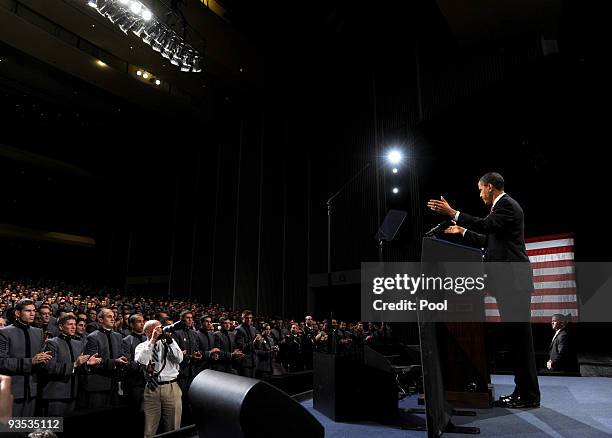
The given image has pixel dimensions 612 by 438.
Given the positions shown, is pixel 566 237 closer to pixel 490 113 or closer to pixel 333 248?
pixel 490 113

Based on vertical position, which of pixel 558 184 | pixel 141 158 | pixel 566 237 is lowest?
pixel 566 237

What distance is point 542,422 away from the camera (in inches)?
84.0

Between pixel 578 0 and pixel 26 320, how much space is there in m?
8.88

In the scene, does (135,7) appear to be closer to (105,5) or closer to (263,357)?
(105,5)

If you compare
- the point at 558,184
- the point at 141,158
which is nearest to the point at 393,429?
the point at 558,184

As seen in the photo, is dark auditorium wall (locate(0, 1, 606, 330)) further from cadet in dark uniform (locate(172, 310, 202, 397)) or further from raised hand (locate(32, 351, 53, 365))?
raised hand (locate(32, 351, 53, 365))

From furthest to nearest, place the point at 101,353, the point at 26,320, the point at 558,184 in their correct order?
the point at 558,184 < the point at 101,353 < the point at 26,320

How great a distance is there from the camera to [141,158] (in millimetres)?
22500

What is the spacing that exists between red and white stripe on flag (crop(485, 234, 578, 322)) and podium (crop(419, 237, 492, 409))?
599cm

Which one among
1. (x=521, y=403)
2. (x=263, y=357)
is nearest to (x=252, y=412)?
(x=521, y=403)

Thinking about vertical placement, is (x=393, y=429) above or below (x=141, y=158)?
below

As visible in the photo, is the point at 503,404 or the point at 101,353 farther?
the point at 101,353

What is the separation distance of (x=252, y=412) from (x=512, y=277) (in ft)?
6.34

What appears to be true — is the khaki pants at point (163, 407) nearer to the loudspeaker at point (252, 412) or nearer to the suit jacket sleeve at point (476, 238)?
the suit jacket sleeve at point (476, 238)
